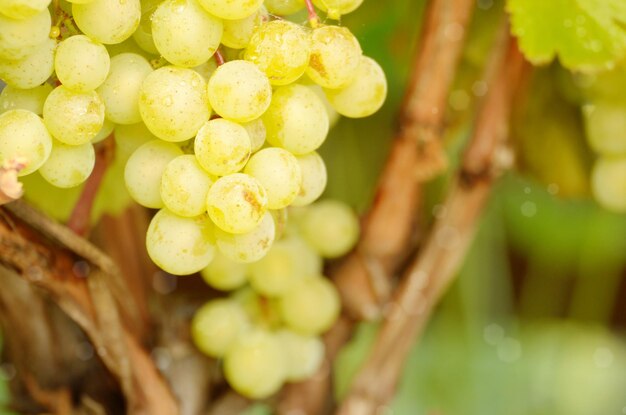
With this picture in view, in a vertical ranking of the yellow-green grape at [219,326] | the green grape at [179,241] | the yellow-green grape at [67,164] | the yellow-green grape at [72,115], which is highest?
the yellow-green grape at [72,115]

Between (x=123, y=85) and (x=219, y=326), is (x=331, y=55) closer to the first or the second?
(x=123, y=85)

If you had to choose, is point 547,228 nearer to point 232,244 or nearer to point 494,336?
point 494,336

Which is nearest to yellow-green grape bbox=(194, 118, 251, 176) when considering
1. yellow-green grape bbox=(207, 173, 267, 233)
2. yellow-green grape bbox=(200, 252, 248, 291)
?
yellow-green grape bbox=(207, 173, 267, 233)

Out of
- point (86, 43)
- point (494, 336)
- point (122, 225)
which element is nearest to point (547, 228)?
point (494, 336)

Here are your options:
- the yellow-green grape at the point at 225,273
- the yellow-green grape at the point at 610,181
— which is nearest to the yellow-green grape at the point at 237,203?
the yellow-green grape at the point at 225,273

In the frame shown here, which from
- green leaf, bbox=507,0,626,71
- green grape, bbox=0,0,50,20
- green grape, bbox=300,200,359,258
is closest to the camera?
green grape, bbox=0,0,50,20

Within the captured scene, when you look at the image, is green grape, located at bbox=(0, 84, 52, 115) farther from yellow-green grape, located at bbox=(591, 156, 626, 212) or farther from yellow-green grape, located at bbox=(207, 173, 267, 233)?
yellow-green grape, located at bbox=(591, 156, 626, 212)

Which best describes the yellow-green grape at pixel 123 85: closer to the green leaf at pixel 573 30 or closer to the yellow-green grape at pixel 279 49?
the yellow-green grape at pixel 279 49
